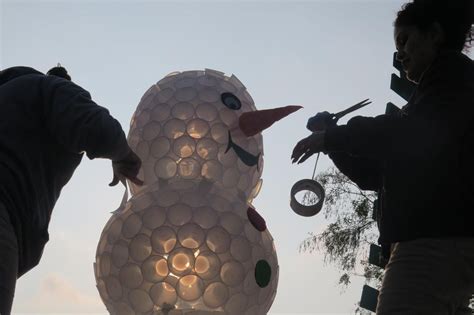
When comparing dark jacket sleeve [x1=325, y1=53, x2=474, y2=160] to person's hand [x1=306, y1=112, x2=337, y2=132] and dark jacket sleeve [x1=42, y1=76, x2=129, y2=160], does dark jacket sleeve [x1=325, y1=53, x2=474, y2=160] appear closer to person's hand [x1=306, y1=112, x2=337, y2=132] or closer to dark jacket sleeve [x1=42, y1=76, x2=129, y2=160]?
person's hand [x1=306, y1=112, x2=337, y2=132]

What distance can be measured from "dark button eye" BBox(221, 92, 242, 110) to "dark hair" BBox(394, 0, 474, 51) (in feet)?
3.81

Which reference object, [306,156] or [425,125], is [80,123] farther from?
[425,125]

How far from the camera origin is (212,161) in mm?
2707

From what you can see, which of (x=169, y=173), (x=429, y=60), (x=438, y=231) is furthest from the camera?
(x=169, y=173)

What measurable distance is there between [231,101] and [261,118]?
18cm

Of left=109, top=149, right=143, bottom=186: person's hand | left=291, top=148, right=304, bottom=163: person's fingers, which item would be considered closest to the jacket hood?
left=109, top=149, right=143, bottom=186: person's hand

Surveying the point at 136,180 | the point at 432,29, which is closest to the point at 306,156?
the point at 432,29

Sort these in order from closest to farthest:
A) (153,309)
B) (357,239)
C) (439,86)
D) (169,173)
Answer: (439,86) < (153,309) < (169,173) < (357,239)

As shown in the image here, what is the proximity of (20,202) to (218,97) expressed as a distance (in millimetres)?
1294

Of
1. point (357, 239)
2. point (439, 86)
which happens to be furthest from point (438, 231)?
point (357, 239)

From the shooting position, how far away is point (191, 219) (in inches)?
97.0

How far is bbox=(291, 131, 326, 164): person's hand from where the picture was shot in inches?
67.9

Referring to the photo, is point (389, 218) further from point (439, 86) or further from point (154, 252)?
point (154, 252)

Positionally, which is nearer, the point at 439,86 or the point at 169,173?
the point at 439,86
